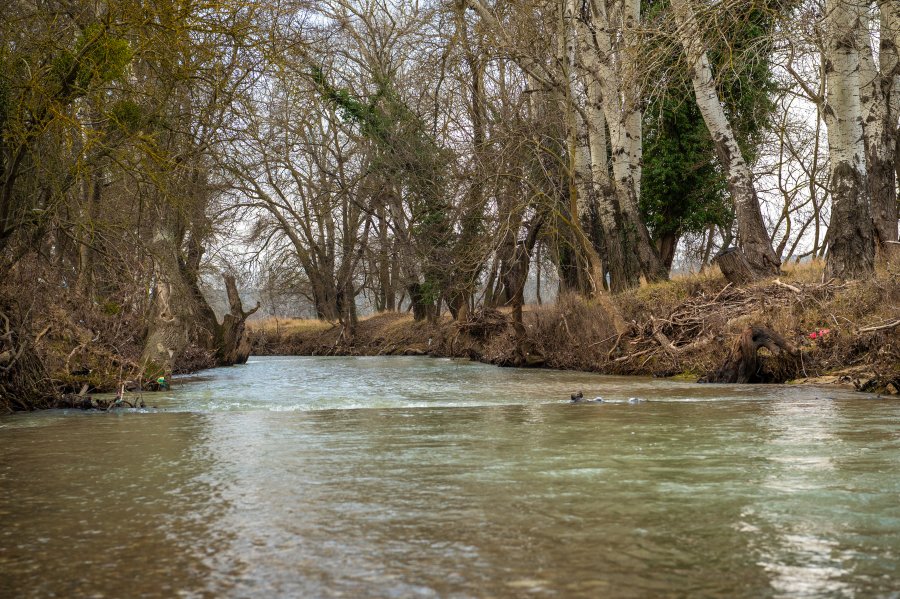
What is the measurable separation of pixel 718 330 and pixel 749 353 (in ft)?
4.49

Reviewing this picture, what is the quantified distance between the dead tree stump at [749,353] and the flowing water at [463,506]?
3.50 meters

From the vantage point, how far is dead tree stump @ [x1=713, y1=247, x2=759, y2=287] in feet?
49.6

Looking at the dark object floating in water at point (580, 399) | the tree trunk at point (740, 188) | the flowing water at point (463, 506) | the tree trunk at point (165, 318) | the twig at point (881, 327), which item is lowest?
the flowing water at point (463, 506)

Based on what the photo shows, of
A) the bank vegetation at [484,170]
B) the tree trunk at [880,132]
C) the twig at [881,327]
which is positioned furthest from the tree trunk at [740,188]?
the twig at [881,327]

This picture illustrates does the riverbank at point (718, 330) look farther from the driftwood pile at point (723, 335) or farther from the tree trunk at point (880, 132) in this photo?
the tree trunk at point (880, 132)

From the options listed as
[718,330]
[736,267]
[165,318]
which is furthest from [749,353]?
[165,318]

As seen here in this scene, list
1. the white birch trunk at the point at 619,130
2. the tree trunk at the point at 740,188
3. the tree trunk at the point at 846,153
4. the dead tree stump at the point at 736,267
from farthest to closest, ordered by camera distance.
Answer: the white birch trunk at the point at 619,130 → the tree trunk at the point at 740,188 → the dead tree stump at the point at 736,267 → the tree trunk at the point at 846,153

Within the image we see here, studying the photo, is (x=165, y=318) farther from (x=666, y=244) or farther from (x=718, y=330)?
(x=666, y=244)

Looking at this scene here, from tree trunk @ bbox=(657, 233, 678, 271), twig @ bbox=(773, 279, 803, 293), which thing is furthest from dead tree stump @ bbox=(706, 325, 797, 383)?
tree trunk @ bbox=(657, 233, 678, 271)

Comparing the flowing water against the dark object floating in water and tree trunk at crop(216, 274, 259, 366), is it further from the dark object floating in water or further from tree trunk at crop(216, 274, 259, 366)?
tree trunk at crop(216, 274, 259, 366)

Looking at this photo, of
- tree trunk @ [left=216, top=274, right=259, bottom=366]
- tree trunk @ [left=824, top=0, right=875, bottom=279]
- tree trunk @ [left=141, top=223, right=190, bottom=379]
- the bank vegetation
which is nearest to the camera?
the bank vegetation

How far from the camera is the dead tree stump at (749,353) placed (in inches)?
476

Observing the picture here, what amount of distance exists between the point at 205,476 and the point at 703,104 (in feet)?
44.0

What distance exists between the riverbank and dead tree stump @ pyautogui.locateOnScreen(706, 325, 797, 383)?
0.13 meters
